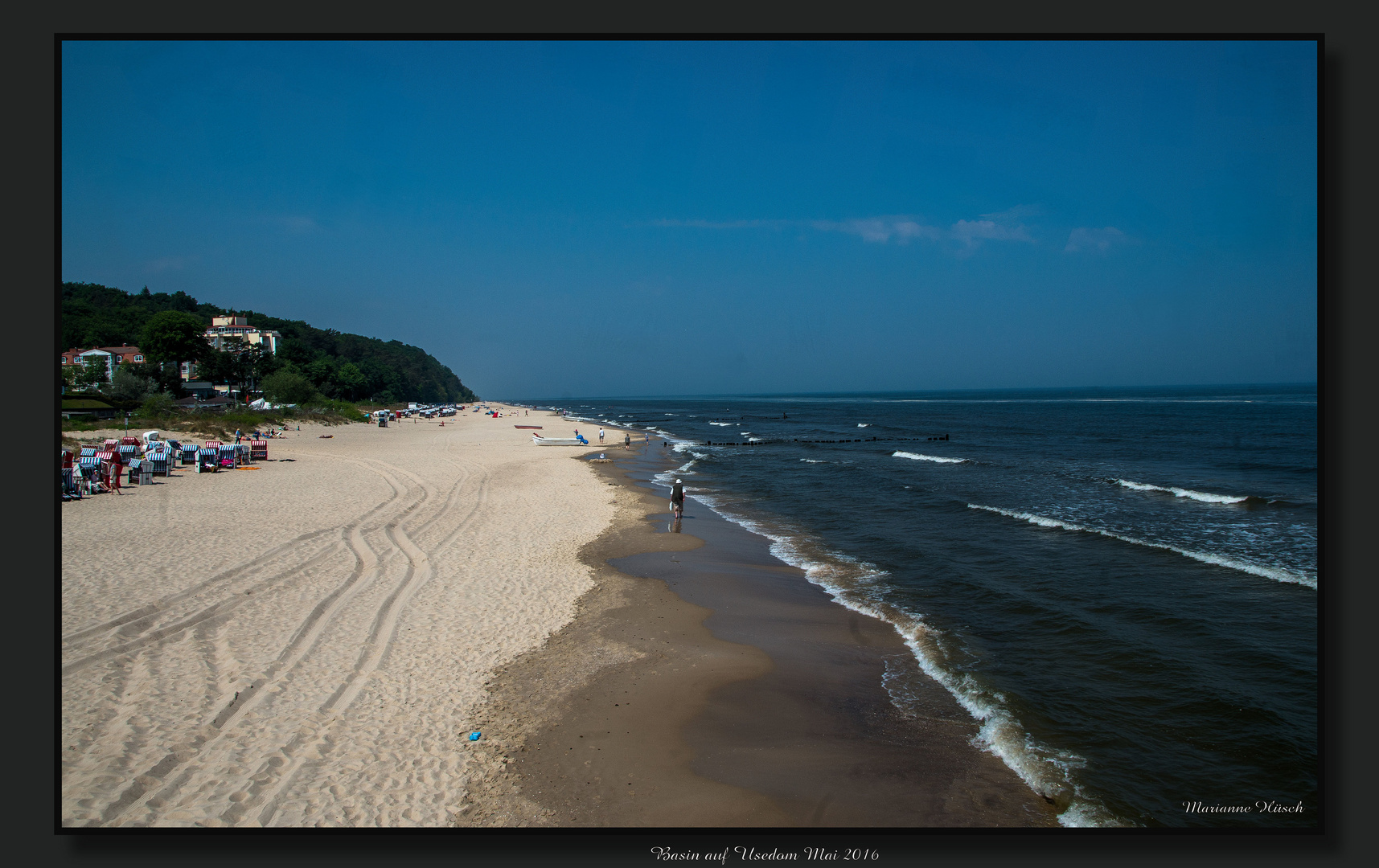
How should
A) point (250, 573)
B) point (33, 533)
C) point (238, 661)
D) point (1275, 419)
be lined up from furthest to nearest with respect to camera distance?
1. point (1275, 419)
2. point (250, 573)
3. point (238, 661)
4. point (33, 533)

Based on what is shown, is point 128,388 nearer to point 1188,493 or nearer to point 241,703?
point 241,703

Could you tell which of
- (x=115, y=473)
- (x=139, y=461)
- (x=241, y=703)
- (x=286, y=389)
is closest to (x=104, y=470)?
(x=115, y=473)

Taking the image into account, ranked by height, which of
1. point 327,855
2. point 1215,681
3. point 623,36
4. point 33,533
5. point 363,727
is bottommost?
point 1215,681

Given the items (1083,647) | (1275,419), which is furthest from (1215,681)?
(1275,419)

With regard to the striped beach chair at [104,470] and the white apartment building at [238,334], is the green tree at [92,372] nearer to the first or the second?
the white apartment building at [238,334]

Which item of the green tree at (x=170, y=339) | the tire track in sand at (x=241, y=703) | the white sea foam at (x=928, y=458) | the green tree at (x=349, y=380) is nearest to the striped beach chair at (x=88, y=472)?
the tire track in sand at (x=241, y=703)

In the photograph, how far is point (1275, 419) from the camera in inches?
2388

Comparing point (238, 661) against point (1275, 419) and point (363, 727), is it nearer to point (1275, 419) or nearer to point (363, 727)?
point (363, 727)

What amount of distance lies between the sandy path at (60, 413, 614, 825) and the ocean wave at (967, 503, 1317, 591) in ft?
44.7

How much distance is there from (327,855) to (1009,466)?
3671 cm

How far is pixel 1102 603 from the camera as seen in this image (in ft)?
40.3

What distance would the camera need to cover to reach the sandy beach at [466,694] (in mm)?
5523

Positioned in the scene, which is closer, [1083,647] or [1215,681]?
[1215,681]

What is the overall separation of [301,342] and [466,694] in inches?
4986
